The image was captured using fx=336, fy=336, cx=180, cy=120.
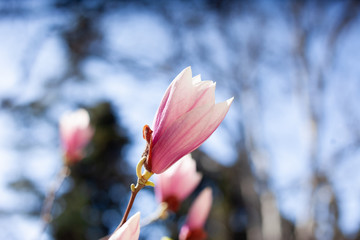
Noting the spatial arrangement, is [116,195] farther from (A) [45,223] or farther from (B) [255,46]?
(A) [45,223]

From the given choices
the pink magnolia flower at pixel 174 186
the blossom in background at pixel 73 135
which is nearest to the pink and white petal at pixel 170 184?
the pink magnolia flower at pixel 174 186

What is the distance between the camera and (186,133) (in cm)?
36

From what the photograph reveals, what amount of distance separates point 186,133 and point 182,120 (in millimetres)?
15

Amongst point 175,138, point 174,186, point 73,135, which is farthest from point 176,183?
point 73,135

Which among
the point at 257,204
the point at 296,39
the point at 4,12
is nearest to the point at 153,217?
the point at 4,12

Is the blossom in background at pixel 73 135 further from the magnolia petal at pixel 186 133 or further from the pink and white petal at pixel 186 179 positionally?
the magnolia petal at pixel 186 133

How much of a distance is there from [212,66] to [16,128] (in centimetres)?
327

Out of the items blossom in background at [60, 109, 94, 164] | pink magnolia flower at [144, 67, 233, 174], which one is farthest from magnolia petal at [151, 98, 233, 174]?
blossom in background at [60, 109, 94, 164]

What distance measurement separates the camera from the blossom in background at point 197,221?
1.85 ft

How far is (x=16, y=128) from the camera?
17.2ft

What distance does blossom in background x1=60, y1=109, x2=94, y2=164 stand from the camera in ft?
2.95

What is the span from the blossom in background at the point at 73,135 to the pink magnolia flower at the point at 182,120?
57 centimetres

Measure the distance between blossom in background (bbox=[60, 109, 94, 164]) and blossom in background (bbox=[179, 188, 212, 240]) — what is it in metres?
0.43

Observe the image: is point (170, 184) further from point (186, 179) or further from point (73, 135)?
point (73, 135)
